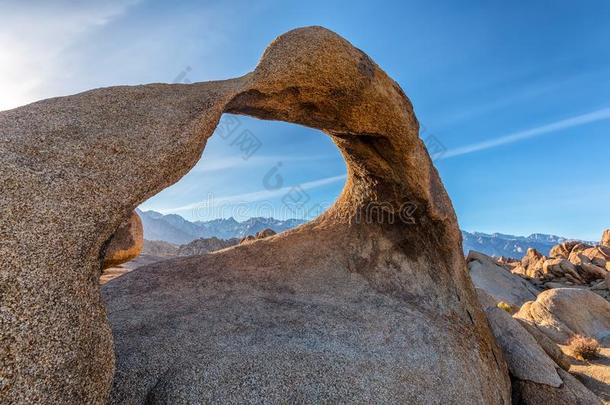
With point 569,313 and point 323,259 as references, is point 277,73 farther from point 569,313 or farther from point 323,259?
point 569,313

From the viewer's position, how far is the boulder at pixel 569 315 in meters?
17.9

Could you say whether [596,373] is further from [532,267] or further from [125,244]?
[532,267]

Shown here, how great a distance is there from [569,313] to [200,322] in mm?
19231

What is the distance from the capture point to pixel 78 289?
3.66 m

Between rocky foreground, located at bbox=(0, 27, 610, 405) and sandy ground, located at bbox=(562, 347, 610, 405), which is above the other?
rocky foreground, located at bbox=(0, 27, 610, 405)

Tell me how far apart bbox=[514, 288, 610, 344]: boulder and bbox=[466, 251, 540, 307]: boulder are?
26.4ft

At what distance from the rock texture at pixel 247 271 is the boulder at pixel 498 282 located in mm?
22268

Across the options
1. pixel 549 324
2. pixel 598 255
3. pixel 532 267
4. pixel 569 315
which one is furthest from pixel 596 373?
pixel 598 255

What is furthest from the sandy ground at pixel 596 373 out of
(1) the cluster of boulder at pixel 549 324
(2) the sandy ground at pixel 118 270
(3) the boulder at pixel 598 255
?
(3) the boulder at pixel 598 255

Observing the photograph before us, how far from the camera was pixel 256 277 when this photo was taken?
812cm

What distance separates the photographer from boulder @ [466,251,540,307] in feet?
93.8

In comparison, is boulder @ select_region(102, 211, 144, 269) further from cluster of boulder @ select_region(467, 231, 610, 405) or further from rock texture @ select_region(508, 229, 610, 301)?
rock texture @ select_region(508, 229, 610, 301)

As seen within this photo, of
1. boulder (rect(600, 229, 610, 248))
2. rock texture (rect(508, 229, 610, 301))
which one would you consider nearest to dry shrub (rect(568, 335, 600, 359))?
rock texture (rect(508, 229, 610, 301))

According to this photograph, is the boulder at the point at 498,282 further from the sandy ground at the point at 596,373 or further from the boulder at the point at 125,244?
the boulder at the point at 125,244
